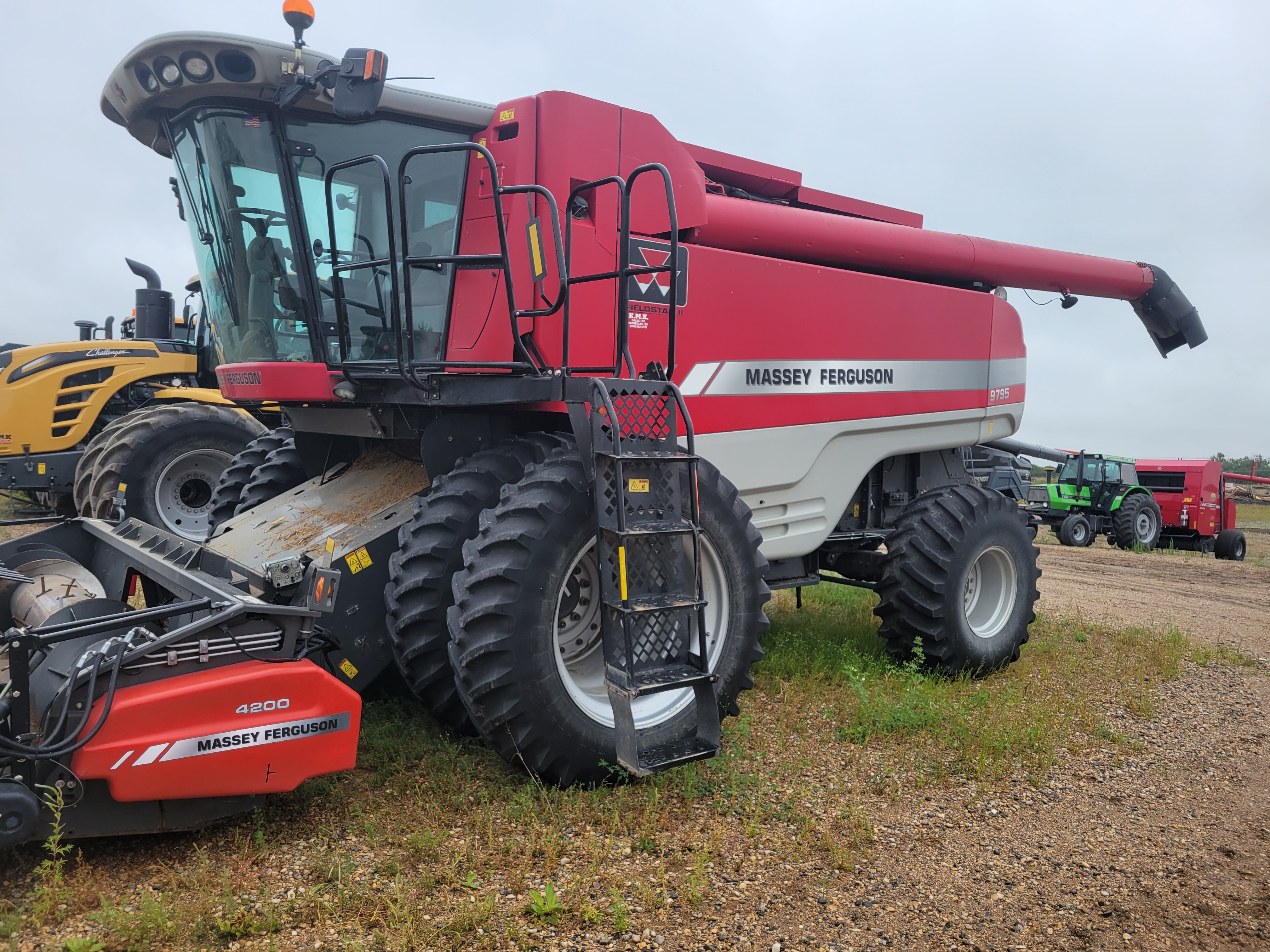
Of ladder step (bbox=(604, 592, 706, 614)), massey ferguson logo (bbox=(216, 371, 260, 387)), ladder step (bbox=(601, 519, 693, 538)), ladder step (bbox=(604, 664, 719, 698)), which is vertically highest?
massey ferguson logo (bbox=(216, 371, 260, 387))

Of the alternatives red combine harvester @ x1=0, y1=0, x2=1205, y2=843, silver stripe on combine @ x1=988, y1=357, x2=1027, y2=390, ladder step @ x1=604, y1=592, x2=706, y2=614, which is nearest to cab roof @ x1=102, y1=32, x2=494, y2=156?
red combine harvester @ x1=0, y1=0, x2=1205, y2=843

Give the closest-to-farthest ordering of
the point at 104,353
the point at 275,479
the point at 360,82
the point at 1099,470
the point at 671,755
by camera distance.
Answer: the point at 671,755
the point at 360,82
the point at 275,479
the point at 104,353
the point at 1099,470

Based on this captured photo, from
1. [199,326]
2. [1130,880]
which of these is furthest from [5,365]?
[1130,880]

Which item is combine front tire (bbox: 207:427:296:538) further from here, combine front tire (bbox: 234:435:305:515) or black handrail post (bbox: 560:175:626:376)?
black handrail post (bbox: 560:175:626:376)

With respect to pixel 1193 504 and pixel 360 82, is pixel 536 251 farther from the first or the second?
pixel 1193 504

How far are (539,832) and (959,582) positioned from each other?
11.3ft

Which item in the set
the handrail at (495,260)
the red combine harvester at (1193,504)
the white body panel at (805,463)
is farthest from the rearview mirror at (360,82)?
the red combine harvester at (1193,504)

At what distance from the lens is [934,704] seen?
16.0 ft

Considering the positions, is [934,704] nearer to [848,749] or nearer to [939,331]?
[848,749]

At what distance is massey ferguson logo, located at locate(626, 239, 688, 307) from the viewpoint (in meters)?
4.51

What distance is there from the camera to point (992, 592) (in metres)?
6.17

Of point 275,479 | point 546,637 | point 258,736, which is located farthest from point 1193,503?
point 258,736

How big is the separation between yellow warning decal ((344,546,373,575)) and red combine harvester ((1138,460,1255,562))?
746 inches

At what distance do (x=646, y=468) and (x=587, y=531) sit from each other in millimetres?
360
